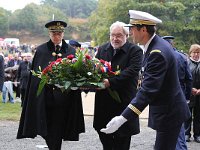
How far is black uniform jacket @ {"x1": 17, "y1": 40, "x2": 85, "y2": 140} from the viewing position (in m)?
5.49

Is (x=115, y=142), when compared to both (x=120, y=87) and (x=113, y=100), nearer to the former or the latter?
(x=113, y=100)

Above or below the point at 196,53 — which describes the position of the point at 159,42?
above

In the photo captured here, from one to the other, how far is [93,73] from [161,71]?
4.33 ft

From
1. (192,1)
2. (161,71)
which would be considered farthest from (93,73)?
(192,1)

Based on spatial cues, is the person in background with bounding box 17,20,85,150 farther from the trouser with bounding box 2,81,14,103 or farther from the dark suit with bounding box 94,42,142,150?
the trouser with bounding box 2,81,14,103

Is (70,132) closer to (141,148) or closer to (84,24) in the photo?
(141,148)

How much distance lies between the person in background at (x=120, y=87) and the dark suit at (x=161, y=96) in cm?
103

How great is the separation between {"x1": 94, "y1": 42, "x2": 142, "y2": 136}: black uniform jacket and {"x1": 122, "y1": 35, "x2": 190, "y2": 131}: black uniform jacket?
3.40 feet

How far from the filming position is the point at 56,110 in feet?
18.3

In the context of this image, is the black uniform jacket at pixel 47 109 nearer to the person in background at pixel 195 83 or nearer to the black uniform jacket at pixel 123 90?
the black uniform jacket at pixel 123 90

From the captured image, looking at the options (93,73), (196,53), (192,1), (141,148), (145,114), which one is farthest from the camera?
(192,1)

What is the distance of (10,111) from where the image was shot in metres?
12.5

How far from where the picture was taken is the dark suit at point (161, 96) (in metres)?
3.89

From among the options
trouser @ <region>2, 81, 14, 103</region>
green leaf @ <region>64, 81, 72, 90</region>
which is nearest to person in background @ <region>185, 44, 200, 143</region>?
green leaf @ <region>64, 81, 72, 90</region>
